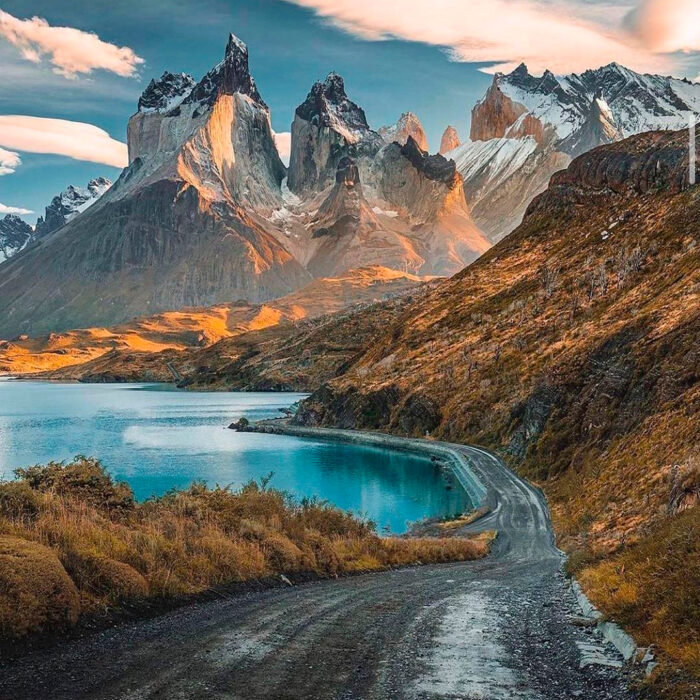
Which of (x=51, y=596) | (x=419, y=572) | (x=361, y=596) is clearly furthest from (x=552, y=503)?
(x=51, y=596)

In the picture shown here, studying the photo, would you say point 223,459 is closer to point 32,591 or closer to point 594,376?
point 594,376

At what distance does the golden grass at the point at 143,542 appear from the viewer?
12352 mm

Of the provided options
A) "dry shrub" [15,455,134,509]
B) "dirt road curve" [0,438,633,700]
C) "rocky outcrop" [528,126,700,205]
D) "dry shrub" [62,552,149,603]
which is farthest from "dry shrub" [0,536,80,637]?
"rocky outcrop" [528,126,700,205]

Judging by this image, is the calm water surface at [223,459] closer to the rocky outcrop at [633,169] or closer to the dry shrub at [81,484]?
the dry shrub at [81,484]

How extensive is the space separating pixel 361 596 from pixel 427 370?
89784mm

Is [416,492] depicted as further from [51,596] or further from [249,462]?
[51,596]

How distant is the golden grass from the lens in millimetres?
12352

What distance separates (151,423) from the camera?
133 meters

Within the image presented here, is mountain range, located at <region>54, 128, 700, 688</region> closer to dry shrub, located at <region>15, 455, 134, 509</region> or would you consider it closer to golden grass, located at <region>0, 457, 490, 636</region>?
golden grass, located at <region>0, 457, 490, 636</region>

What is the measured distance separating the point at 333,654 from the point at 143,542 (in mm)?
6456

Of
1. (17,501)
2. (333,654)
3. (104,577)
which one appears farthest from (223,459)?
(333,654)

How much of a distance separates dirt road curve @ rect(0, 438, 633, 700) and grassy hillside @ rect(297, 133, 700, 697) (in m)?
1.71

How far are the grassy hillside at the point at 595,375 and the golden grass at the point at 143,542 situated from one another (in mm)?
8327

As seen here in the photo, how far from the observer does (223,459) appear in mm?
90625
